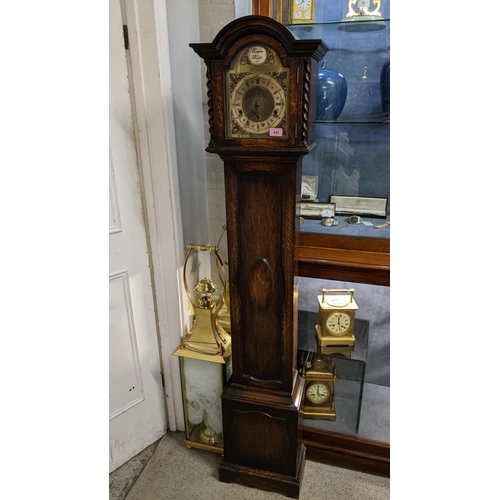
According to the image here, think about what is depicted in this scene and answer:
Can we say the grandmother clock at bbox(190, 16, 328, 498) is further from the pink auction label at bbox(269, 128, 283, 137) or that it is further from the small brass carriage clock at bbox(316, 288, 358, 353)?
the small brass carriage clock at bbox(316, 288, 358, 353)

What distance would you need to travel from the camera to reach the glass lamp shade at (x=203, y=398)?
156 cm

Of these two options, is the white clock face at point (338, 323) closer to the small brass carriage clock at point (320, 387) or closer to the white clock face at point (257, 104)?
the small brass carriage clock at point (320, 387)

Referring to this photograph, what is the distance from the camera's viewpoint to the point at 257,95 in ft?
3.61

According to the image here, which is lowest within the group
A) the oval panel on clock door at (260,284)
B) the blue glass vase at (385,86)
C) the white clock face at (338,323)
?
the white clock face at (338,323)

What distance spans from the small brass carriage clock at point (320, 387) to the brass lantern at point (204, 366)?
34 centimetres

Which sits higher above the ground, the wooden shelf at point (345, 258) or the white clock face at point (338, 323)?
the wooden shelf at point (345, 258)

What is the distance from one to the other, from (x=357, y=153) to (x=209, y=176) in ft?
1.96

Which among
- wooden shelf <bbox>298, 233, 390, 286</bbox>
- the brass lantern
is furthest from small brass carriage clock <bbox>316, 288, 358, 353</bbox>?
the brass lantern

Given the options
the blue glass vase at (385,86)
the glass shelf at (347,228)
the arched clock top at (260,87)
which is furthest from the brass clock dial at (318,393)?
the blue glass vase at (385,86)

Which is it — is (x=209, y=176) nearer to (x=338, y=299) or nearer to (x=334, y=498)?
(x=338, y=299)

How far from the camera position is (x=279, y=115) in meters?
1.09

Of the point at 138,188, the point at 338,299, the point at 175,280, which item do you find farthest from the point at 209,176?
the point at 338,299

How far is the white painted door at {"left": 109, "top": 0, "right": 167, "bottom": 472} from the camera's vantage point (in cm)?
134

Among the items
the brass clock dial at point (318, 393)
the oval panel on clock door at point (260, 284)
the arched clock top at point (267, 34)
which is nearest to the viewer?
the arched clock top at point (267, 34)
